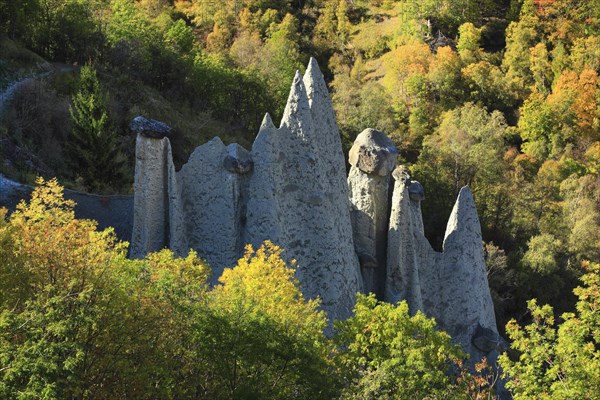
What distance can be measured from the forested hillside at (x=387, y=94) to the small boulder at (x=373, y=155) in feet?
19.1

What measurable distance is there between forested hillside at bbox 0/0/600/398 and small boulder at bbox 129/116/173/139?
5.54 m

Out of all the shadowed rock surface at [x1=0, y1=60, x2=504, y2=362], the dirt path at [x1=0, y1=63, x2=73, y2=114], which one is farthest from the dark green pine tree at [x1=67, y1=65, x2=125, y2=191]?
the shadowed rock surface at [x1=0, y1=60, x2=504, y2=362]

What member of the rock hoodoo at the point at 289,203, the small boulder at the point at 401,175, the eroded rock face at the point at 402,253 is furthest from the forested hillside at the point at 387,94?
the small boulder at the point at 401,175

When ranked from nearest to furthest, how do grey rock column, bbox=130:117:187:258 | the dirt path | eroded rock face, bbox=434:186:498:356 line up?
1. grey rock column, bbox=130:117:187:258
2. eroded rock face, bbox=434:186:498:356
3. the dirt path

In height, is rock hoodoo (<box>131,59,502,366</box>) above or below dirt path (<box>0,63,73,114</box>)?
below

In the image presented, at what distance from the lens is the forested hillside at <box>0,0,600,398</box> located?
140ft

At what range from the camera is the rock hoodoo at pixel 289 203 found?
21719 mm

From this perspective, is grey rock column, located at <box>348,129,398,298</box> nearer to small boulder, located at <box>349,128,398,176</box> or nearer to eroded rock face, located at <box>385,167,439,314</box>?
small boulder, located at <box>349,128,398,176</box>

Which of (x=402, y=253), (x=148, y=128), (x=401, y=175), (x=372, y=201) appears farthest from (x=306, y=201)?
(x=148, y=128)

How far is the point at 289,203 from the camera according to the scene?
22.4m

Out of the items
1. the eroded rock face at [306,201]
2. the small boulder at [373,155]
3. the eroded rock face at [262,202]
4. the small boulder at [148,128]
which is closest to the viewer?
the small boulder at [148,128]

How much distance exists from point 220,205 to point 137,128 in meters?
2.79

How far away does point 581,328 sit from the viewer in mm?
16969

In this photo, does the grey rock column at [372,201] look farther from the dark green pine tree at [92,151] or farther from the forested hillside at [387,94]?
the dark green pine tree at [92,151]
